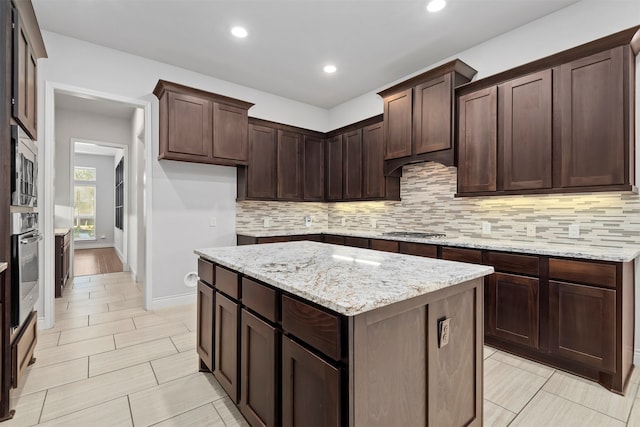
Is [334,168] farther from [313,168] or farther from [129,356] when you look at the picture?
[129,356]

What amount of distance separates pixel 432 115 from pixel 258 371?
3.00 metres

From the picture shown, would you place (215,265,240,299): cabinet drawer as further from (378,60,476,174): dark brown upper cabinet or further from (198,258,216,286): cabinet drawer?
(378,60,476,174): dark brown upper cabinet

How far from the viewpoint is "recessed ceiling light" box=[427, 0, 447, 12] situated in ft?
8.72

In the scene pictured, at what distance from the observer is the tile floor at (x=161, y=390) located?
1.80 m

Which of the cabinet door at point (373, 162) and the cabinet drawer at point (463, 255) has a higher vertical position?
the cabinet door at point (373, 162)

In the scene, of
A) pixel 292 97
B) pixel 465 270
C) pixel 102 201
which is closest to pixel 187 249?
pixel 292 97

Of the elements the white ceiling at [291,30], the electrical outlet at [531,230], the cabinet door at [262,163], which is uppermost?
the white ceiling at [291,30]

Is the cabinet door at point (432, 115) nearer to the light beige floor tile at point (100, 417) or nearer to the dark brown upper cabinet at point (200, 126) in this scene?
the dark brown upper cabinet at point (200, 126)

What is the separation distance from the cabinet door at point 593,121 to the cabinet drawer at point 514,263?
0.68m

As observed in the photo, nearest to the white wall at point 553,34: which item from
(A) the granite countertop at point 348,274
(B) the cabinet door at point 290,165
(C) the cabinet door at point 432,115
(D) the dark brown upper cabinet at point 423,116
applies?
(D) the dark brown upper cabinet at point 423,116

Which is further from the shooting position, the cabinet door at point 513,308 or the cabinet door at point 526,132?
the cabinet door at point 526,132

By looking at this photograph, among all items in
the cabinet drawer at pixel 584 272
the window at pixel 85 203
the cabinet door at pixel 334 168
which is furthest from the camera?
the window at pixel 85 203

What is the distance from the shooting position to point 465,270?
58.8 inches

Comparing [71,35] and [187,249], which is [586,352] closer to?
[187,249]
